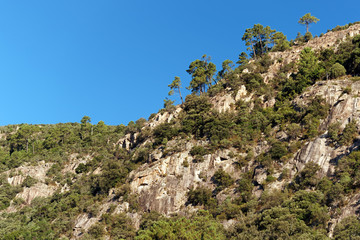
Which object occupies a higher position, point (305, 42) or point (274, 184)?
point (305, 42)

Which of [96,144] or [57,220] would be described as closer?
[57,220]

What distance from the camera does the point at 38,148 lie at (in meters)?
109

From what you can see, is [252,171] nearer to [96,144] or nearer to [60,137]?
[96,144]

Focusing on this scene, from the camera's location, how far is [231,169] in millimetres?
62406

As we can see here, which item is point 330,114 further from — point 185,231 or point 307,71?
point 185,231

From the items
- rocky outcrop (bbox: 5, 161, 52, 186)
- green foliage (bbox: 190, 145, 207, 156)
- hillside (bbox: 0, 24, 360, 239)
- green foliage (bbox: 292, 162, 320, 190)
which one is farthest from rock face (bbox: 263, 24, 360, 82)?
rocky outcrop (bbox: 5, 161, 52, 186)

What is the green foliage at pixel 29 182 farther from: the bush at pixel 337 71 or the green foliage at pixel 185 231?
the bush at pixel 337 71

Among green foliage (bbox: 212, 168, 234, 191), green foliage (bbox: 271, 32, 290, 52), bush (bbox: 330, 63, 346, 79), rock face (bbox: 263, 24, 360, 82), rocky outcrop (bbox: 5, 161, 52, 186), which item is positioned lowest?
green foliage (bbox: 212, 168, 234, 191)

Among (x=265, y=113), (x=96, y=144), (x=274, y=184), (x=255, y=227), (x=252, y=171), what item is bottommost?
(x=255, y=227)

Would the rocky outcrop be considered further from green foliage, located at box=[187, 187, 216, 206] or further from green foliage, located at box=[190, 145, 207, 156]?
green foliage, located at box=[187, 187, 216, 206]

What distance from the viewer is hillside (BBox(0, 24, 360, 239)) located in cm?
4610

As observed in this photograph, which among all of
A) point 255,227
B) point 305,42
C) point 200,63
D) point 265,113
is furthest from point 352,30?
point 255,227

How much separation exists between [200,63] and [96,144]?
39179 millimetres

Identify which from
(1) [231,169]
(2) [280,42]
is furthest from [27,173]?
(2) [280,42]
